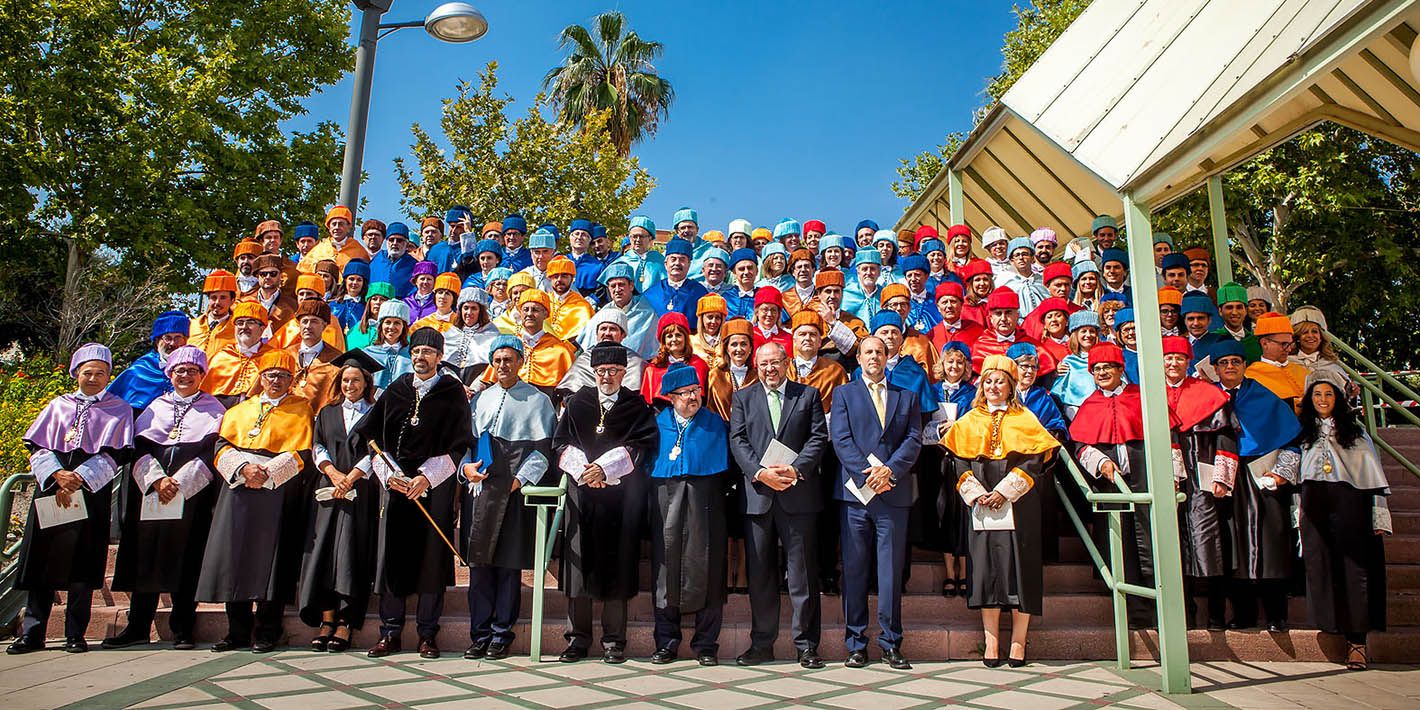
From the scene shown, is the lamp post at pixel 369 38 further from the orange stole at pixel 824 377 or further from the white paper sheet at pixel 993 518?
the white paper sheet at pixel 993 518

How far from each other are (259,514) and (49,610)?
1.48m

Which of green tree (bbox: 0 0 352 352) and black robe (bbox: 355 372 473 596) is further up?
green tree (bbox: 0 0 352 352)

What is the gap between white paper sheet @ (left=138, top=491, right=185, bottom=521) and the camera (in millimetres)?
5723

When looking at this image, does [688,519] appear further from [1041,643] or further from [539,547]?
[1041,643]

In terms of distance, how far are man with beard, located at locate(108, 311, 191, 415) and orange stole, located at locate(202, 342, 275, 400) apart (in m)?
0.29

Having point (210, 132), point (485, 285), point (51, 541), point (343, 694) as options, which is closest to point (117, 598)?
point (51, 541)

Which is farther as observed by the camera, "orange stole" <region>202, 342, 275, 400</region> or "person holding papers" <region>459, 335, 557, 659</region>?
"orange stole" <region>202, 342, 275, 400</region>

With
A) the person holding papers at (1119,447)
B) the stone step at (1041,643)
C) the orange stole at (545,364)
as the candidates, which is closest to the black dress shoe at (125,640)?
the stone step at (1041,643)

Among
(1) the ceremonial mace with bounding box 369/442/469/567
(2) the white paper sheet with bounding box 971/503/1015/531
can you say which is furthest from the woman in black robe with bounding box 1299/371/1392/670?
(1) the ceremonial mace with bounding box 369/442/469/567

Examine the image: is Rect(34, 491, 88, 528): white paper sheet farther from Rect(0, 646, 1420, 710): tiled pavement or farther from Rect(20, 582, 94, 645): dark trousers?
Rect(0, 646, 1420, 710): tiled pavement

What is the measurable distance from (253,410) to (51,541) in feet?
4.76

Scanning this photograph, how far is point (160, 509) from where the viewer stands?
574cm

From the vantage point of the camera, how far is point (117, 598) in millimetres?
6301

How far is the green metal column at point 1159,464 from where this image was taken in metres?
4.67
